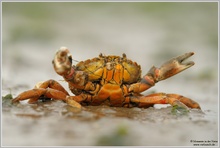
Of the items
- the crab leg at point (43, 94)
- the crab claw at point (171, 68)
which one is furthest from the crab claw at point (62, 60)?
the crab claw at point (171, 68)

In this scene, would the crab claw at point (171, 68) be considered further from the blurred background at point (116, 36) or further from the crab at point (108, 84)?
the blurred background at point (116, 36)

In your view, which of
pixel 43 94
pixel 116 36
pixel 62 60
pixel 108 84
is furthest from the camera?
pixel 116 36

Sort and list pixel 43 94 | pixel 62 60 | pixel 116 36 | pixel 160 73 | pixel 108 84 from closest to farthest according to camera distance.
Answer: pixel 62 60
pixel 108 84
pixel 43 94
pixel 160 73
pixel 116 36

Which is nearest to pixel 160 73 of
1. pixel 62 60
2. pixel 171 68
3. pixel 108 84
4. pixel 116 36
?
pixel 171 68

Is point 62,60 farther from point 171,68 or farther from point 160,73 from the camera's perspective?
point 171,68

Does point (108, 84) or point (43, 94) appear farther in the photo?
point (43, 94)

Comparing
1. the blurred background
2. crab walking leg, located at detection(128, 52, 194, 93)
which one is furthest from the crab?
the blurred background

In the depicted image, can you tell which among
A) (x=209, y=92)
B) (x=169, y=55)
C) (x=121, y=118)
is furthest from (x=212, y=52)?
(x=121, y=118)
